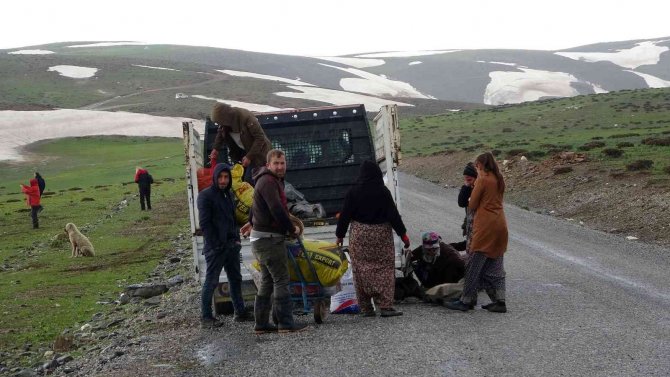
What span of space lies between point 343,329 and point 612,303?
3492 millimetres

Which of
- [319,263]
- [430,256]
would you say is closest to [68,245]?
[430,256]

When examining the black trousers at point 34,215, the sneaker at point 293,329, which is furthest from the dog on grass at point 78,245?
the sneaker at point 293,329

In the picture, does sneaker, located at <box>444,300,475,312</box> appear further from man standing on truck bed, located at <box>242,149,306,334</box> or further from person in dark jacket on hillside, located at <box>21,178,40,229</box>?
person in dark jacket on hillside, located at <box>21,178,40,229</box>

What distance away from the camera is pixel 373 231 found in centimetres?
1041

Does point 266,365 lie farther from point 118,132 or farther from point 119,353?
point 118,132

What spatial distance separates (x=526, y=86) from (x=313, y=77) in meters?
38.9

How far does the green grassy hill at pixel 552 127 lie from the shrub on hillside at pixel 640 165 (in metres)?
5.14

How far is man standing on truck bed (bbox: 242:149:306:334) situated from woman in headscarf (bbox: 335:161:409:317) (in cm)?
90

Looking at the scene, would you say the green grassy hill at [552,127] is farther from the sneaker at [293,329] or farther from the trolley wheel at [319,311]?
the sneaker at [293,329]

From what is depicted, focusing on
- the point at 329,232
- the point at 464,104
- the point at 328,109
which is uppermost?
the point at 328,109

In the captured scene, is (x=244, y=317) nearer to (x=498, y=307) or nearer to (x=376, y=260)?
(x=376, y=260)

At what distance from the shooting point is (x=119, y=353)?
10.3 m

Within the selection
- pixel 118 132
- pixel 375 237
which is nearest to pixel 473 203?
pixel 375 237

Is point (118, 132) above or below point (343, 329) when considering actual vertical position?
below
